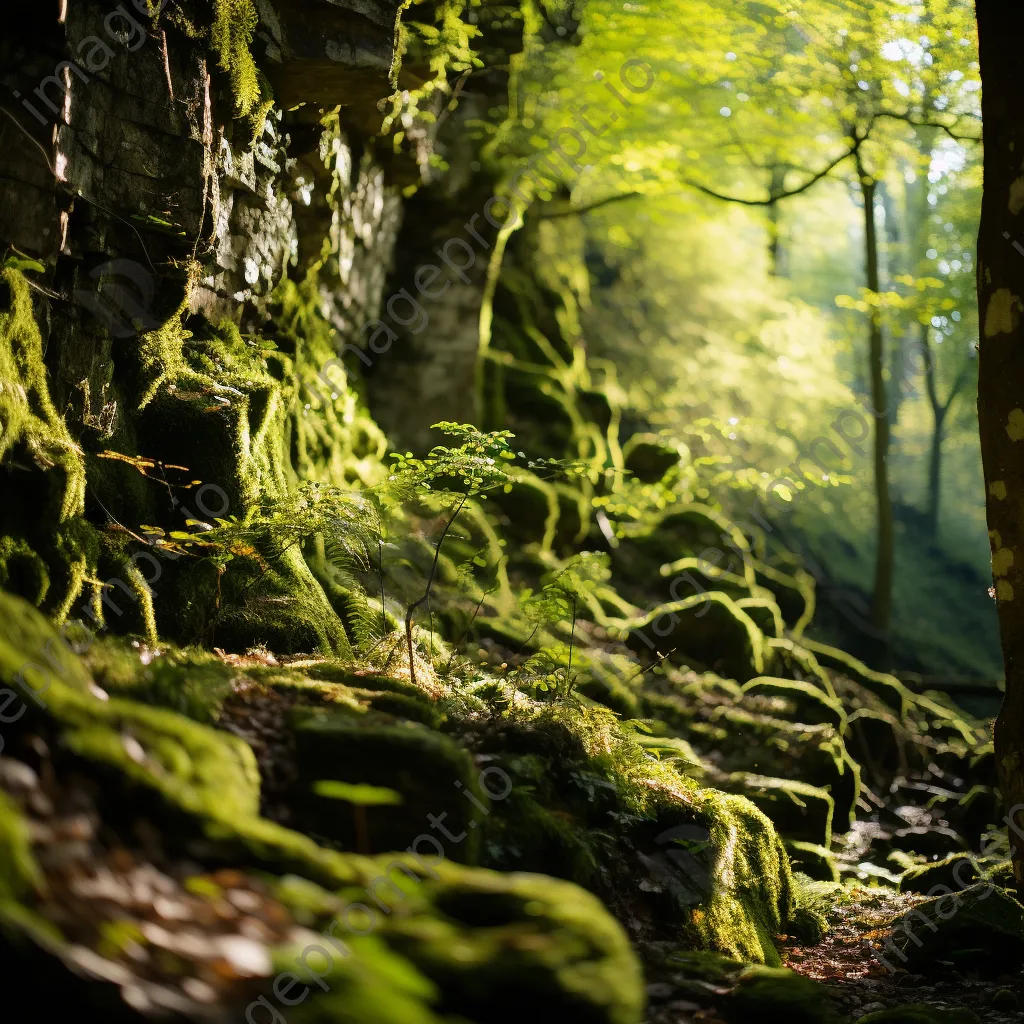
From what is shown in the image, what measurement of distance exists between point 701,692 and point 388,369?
5496mm

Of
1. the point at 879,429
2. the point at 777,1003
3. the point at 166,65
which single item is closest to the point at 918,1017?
the point at 777,1003

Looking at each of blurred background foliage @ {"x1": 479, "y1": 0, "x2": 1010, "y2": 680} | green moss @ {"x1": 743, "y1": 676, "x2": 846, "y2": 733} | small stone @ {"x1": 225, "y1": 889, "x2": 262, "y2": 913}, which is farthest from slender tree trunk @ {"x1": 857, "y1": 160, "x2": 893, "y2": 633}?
small stone @ {"x1": 225, "y1": 889, "x2": 262, "y2": 913}

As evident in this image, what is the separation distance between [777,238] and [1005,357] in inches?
587

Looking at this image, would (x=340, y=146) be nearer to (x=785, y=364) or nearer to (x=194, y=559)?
(x=194, y=559)

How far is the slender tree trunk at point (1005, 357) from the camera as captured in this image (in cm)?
475

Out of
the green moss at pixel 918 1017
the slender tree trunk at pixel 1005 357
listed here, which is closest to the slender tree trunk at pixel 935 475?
the slender tree trunk at pixel 1005 357

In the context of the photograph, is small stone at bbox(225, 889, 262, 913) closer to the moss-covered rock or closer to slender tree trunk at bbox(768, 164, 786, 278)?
the moss-covered rock

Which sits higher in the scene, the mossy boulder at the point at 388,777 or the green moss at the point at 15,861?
the green moss at the point at 15,861

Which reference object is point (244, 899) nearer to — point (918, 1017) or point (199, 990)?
point (199, 990)

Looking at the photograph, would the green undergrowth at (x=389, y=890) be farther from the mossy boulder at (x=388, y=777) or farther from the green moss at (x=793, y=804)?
the green moss at (x=793, y=804)

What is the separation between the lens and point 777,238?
729 inches

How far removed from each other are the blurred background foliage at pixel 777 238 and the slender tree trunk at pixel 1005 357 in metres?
3.31

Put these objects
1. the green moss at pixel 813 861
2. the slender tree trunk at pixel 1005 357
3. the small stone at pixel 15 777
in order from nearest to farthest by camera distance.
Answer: the small stone at pixel 15 777 < the slender tree trunk at pixel 1005 357 < the green moss at pixel 813 861

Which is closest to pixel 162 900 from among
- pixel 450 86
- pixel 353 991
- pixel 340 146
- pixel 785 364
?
pixel 353 991
